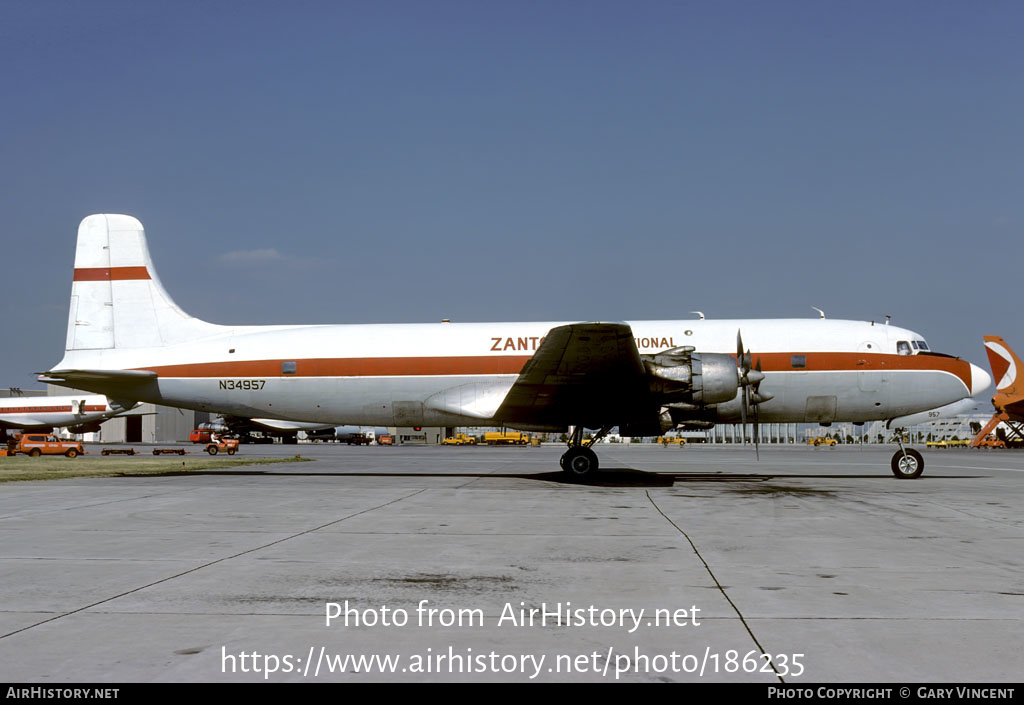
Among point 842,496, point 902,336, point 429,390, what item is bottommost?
point 842,496

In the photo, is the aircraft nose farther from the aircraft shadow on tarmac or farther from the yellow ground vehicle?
the yellow ground vehicle

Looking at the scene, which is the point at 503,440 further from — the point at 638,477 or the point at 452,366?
the point at 452,366

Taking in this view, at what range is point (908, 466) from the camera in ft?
72.8

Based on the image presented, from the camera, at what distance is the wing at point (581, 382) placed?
17.8m

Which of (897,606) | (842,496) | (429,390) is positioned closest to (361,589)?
(897,606)

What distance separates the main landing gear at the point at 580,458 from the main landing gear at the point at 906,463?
874cm

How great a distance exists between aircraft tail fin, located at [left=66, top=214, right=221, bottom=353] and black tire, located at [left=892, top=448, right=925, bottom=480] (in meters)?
21.5

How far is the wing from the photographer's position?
17.8m

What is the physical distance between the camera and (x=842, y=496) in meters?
16.6

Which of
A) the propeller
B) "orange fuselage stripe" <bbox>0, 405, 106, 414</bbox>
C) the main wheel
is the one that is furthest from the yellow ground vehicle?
the propeller

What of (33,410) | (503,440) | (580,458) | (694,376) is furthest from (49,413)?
(694,376)

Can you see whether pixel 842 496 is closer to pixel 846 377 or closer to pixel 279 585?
pixel 846 377
